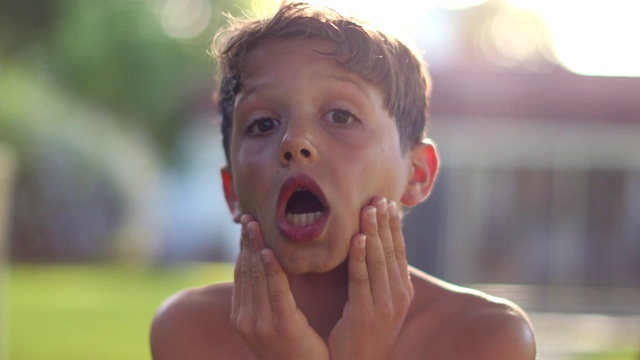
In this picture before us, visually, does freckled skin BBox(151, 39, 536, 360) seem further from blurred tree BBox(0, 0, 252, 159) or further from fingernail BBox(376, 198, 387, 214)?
blurred tree BBox(0, 0, 252, 159)

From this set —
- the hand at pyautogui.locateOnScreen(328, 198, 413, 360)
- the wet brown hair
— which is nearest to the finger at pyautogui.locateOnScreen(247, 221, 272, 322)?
the hand at pyautogui.locateOnScreen(328, 198, 413, 360)

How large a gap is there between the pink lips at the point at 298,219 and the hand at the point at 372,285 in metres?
0.08

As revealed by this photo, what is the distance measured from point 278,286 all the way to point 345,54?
0.51 metres

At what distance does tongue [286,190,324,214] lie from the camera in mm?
1731

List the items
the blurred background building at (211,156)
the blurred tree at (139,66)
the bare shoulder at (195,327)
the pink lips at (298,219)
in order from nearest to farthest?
1. the pink lips at (298,219)
2. the bare shoulder at (195,327)
3. the blurred background building at (211,156)
4. the blurred tree at (139,66)

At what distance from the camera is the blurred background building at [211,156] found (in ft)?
40.4

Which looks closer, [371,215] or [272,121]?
[371,215]

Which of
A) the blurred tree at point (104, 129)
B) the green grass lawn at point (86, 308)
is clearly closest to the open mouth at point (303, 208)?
the green grass lawn at point (86, 308)

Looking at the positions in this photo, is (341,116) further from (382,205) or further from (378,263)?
(378,263)

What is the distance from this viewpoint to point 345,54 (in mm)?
1813

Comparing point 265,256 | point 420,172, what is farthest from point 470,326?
point 265,256

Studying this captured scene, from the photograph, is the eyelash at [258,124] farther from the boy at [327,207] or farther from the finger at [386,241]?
the finger at [386,241]

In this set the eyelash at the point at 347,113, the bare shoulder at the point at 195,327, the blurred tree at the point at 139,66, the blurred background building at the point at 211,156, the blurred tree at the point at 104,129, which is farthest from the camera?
the blurred tree at the point at 104,129

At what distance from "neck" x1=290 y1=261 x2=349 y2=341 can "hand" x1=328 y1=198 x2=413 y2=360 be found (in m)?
0.22
